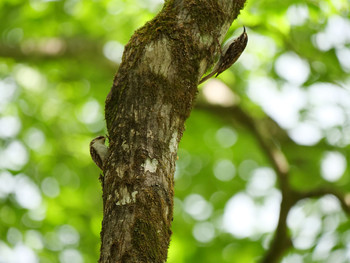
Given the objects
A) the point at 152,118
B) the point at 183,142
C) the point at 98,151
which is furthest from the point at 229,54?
the point at 183,142

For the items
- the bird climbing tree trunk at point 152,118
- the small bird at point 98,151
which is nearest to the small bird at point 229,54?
the bird climbing tree trunk at point 152,118

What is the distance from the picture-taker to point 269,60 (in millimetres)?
7844

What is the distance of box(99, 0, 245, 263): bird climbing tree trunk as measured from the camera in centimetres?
180

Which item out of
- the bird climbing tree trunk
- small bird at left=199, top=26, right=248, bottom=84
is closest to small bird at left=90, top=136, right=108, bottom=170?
the bird climbing tree trunk

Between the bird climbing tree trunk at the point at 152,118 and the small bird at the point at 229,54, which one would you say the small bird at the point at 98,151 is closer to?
the bird climbing tree trunk at the point at 152,118

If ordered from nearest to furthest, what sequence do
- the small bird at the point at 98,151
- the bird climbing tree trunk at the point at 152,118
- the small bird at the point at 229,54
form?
the bird climbing tree trunk at the point at 152,118 → the small bird at the point at 98,151 → the small bird at the point at 229,54

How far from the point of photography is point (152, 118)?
199 cm

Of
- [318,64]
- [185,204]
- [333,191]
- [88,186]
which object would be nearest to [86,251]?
[88,186]

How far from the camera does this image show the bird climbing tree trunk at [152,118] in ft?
5.90

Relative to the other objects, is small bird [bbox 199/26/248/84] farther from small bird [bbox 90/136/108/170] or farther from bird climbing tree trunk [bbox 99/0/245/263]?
small bird [bbox 90/136/108/170]

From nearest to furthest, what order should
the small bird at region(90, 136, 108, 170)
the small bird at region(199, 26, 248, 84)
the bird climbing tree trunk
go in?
the bird climbing tree trunk → the small bird at region(90, 136, 108, 170) → the small bird at region(199, 26, 248, 84)

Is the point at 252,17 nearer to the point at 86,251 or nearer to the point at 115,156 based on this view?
→ the point at 115,156

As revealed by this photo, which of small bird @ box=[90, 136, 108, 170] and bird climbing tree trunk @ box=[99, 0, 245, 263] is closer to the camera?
bird climbing tree trunk @ box=[99, 0, 245, 263]

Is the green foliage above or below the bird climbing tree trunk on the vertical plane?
above
